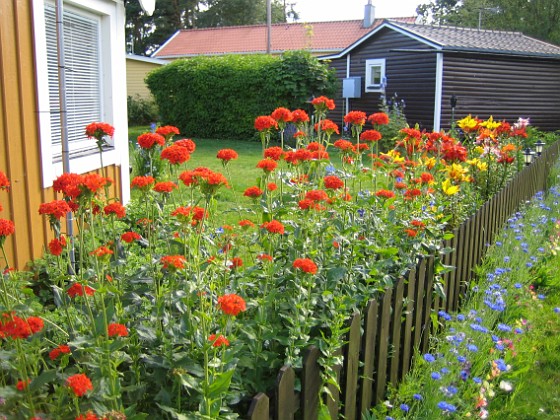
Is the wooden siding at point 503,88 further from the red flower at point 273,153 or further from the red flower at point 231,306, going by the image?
the red flower at point 231,306

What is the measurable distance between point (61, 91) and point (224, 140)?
41.8ft

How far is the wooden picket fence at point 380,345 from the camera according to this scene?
1.69 metres

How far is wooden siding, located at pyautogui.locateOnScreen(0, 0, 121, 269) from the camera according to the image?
3572mm

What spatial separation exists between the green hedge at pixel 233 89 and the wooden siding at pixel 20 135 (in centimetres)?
1140

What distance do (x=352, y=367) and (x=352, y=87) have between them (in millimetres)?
15152

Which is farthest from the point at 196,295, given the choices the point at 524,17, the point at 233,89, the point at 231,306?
the point at 524,17

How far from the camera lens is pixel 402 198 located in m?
3.32

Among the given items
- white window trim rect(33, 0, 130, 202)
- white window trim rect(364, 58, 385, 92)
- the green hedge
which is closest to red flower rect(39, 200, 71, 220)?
white window trim rect(33, 0, 130, 202)

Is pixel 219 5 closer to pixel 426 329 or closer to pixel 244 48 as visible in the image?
pixel 244 48

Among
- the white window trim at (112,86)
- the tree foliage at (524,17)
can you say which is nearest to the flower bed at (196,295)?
the white window trim at (112,86)

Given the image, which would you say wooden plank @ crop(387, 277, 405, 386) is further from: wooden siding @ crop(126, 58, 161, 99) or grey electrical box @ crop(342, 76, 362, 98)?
wooden siding @ crop(126, 58, 161, 99)

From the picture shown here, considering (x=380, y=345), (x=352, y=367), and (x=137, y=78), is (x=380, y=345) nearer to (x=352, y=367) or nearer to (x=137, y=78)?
(x=352, y=367)

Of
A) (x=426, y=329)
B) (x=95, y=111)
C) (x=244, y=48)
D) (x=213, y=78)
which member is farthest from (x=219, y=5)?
(x=426, y=329)

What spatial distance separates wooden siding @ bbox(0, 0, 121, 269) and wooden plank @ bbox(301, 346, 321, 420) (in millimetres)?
2438
